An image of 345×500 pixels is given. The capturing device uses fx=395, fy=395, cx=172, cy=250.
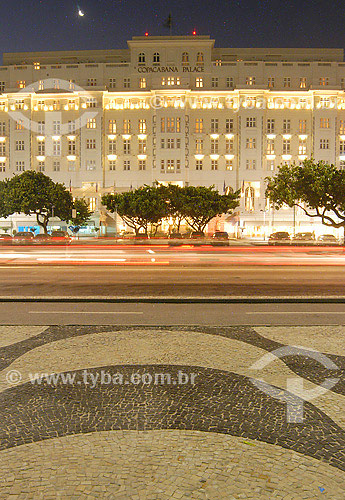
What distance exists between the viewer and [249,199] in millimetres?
71562

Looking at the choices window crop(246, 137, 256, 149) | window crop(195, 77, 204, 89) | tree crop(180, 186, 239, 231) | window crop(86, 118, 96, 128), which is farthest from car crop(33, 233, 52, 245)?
window crop(195, 77, 204, 89)

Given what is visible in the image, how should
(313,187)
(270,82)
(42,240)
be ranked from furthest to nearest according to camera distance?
(270,82), (42,240), (313,187)

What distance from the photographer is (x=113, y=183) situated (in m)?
75.8

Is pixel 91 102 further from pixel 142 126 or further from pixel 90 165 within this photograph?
pixel 90 165

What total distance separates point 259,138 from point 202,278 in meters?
64.0

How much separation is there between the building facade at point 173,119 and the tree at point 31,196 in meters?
15.0

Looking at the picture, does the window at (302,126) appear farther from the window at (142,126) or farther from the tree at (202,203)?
A: the window at (142,126)

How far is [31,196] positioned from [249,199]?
37.5 metres

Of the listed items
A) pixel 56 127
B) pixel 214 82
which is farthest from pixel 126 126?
pixel 214 82

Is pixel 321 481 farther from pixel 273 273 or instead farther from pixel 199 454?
pixel 273 273

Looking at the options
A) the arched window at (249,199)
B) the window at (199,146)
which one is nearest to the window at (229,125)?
the window at (199,146)

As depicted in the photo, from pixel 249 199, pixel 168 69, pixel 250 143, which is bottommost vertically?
pixel 249 199

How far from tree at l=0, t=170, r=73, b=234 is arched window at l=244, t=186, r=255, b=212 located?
3190 cm

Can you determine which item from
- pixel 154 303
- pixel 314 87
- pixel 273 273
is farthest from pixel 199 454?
pixel 314 87
